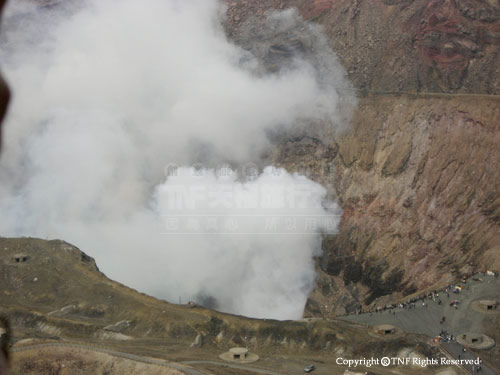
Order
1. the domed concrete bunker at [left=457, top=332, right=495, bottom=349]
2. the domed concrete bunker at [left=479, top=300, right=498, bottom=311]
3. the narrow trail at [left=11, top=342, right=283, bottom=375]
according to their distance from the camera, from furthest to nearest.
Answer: the domed concrete bunker at [left=479, top=300, right=498, bottom=311], the domed concrete bunker at [left=457, top=332, right=495, bottom=349], the narrow trail at [left=11, top=342, right=283, bottom=375]

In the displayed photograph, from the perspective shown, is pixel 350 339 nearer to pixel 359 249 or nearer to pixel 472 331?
pixel 472 331

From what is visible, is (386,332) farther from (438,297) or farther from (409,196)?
(409,196)

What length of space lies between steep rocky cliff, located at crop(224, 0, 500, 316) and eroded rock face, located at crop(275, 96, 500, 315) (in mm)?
186

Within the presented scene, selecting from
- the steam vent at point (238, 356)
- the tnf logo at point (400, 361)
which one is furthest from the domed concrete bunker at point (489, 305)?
the steam vent at point (238, 356)

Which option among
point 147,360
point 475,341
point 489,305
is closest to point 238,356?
point 147,360

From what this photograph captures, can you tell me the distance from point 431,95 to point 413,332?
52.6m

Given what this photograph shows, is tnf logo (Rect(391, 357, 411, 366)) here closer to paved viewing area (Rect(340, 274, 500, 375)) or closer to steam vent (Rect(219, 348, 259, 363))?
paved viewing area (Rect(340, 274, 500, 375))

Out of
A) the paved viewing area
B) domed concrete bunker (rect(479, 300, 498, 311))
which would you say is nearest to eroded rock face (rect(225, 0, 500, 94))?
the paved viewing area

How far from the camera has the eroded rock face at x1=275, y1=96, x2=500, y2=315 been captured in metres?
90.7

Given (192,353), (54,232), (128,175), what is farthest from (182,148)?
(192,353)

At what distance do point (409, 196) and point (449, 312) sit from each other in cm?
3550

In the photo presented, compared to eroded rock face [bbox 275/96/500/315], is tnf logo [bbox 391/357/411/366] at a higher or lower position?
lower

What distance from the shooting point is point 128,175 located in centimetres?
13062

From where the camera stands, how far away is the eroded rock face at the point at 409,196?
90688mm
